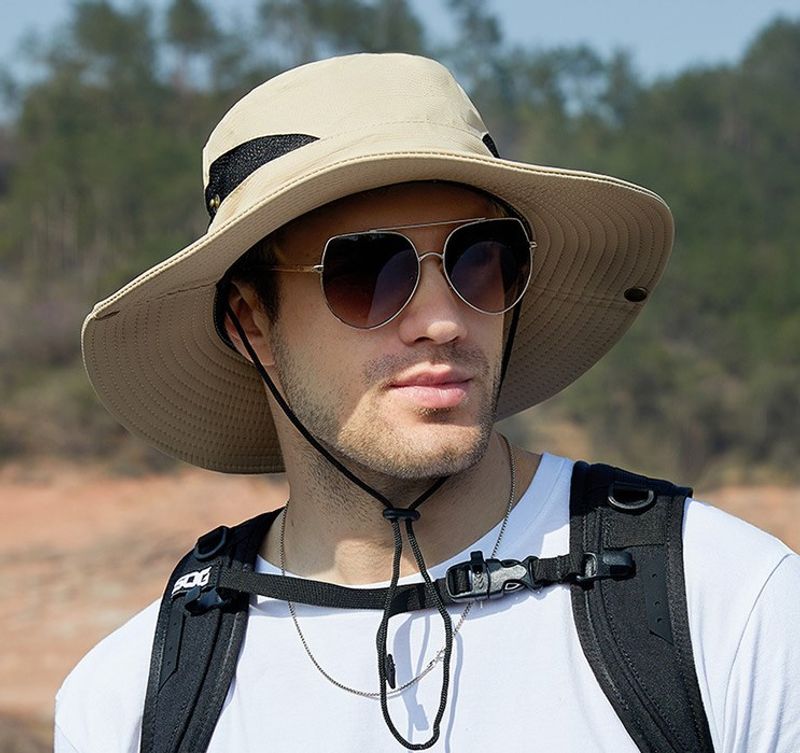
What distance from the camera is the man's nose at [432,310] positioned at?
171 centimetres

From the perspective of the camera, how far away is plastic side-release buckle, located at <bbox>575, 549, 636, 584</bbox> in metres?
1.59

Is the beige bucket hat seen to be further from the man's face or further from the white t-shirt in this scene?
A: the white t-shirt

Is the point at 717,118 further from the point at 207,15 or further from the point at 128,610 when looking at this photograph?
the point at 128,610

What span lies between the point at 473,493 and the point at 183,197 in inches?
645

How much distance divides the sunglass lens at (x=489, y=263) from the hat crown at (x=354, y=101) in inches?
6.1

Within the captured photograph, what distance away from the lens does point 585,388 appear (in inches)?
616

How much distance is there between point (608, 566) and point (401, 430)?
31cm

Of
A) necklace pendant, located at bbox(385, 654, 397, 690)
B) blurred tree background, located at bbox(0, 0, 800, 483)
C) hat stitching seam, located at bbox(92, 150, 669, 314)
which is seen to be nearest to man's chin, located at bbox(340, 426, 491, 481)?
necklace pendant, located at bbox(385, 654, 397, 690)

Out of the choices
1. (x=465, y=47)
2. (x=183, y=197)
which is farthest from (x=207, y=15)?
(x=183, y=197)

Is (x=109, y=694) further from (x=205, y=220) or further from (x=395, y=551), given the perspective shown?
(x=205, y=220)

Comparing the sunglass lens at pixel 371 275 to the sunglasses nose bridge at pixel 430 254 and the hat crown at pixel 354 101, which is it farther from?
the hat crown at pixel 354 101

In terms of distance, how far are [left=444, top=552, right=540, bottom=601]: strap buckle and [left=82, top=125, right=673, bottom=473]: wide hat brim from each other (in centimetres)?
49

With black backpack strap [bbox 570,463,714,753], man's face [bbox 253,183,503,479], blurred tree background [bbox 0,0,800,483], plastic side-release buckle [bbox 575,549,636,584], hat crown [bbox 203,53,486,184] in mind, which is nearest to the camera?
Answer: black backpack strap [bbox 570,463,714,753]

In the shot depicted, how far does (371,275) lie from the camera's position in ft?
5.65
